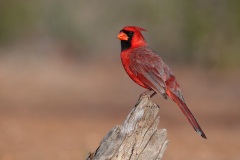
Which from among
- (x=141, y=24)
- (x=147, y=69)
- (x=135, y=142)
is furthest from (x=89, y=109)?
(x=135, y=142)

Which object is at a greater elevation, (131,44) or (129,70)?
(131,44)

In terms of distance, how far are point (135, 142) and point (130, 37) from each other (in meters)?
1.90

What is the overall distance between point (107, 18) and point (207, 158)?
1414 cm

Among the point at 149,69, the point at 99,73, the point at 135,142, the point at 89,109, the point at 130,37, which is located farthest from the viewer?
the point at 99,73

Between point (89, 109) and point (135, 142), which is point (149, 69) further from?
point (89, 109)

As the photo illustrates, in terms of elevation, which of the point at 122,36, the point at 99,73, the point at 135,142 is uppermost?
the point at 122,36

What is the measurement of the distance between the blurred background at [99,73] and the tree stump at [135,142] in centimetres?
369

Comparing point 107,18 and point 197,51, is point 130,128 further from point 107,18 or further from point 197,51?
point 107,18

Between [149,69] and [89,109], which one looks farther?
[89,109]

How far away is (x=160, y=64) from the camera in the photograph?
22.9 feet

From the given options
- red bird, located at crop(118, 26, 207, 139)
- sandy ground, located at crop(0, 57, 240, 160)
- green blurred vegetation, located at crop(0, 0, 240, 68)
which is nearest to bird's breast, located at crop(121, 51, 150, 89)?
Answer: red bird, located at crop(118, 26, 207, 139)

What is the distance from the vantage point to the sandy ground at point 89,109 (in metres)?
10.3

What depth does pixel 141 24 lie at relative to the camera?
22.3m

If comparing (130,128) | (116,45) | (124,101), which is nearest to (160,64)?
(130,128)
